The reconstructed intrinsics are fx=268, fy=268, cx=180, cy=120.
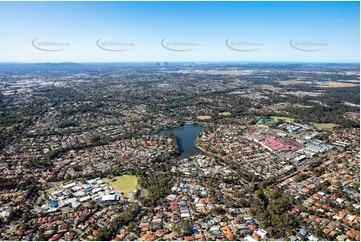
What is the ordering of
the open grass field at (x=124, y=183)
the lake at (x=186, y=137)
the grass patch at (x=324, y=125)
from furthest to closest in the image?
the grass patch at (x=324, y=125), the lake at (x=186, y=137), the open grass field at (x=124, y=183)

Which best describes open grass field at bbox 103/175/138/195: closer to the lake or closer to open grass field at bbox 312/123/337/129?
the lake

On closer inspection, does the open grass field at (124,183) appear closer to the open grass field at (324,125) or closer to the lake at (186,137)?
the lake at (186,137)

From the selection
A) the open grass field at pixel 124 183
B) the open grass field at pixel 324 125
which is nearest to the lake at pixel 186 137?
the open grass field at pixel 124 183

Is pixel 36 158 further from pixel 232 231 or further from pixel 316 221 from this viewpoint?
pixel 316 221

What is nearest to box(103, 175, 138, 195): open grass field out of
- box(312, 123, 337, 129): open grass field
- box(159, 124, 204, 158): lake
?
box(159, 124, 204, 158): lake

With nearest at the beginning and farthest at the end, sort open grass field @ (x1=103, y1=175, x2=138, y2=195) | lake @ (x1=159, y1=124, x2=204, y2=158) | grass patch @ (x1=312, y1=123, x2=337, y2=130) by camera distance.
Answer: open grass field @ (x1=103, y1=175, x2=138, y2=195), lake @ (x1=159, y1=124, x2=204, y2=158), grass patch @ (x1=312, y1=123, x2=337, y2=130)

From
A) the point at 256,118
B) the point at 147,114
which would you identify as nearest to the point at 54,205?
the point at 147,114

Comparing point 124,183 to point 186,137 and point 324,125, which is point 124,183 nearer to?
point 186,137
